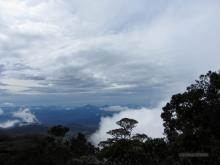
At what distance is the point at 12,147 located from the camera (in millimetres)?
17141

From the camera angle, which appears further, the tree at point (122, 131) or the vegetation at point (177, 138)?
the tree at point (122, 131)

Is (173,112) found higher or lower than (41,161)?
higher

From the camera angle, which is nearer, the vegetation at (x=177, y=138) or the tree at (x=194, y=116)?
the vegetation at (x=177, y=138)

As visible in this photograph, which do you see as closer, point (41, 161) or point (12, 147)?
point (41, 161)

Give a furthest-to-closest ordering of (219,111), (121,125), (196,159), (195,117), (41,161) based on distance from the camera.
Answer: (121,125) < (195,117) < (219,111) < (196,159) < (41,161)

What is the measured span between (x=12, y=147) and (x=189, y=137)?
1959 centimetres

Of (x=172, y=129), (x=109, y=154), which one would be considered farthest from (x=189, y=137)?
(x=109, y=154)

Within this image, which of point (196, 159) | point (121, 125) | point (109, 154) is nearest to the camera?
point (196, 159)

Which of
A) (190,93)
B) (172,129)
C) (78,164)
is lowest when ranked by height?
(78,164)

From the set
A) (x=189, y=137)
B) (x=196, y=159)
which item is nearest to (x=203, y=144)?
(x=189, y=137)

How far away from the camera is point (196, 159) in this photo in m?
18.8

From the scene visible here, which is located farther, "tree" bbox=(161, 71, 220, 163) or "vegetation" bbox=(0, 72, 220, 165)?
"tree" bbox=(161, 71, 220, 163)

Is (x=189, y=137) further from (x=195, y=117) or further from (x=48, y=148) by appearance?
(x=48, y=148)

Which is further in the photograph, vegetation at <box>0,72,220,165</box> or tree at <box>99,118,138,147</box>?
tree at <box>99,118,138,147</box>
